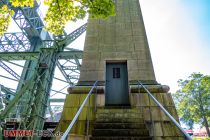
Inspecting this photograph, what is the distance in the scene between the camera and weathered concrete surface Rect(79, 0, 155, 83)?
6559mm

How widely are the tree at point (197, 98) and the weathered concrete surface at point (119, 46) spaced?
69.7 ft

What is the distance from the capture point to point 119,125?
4.18 m

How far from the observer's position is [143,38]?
741 cm

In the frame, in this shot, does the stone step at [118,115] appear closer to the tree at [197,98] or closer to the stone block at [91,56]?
the stone block at [91,56]

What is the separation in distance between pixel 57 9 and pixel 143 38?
14.3ft

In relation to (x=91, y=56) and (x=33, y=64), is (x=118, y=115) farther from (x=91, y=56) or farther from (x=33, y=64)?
(x=33, y=64)

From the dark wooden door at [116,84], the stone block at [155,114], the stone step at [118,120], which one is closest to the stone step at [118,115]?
the stone step at [118,120]

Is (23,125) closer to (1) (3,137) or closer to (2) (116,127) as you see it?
(1) (3,137)

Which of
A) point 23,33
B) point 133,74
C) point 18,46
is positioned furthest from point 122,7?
point 18,46

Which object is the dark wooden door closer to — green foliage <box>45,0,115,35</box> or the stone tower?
the stone tower

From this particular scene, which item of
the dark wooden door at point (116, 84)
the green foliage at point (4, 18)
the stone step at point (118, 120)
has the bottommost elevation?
the stone step at point (118, 120)

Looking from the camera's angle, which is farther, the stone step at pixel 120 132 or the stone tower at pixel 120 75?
the stone tower at pixel 120 75

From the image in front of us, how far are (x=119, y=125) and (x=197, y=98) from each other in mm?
25028

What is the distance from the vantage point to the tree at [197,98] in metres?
23.0
